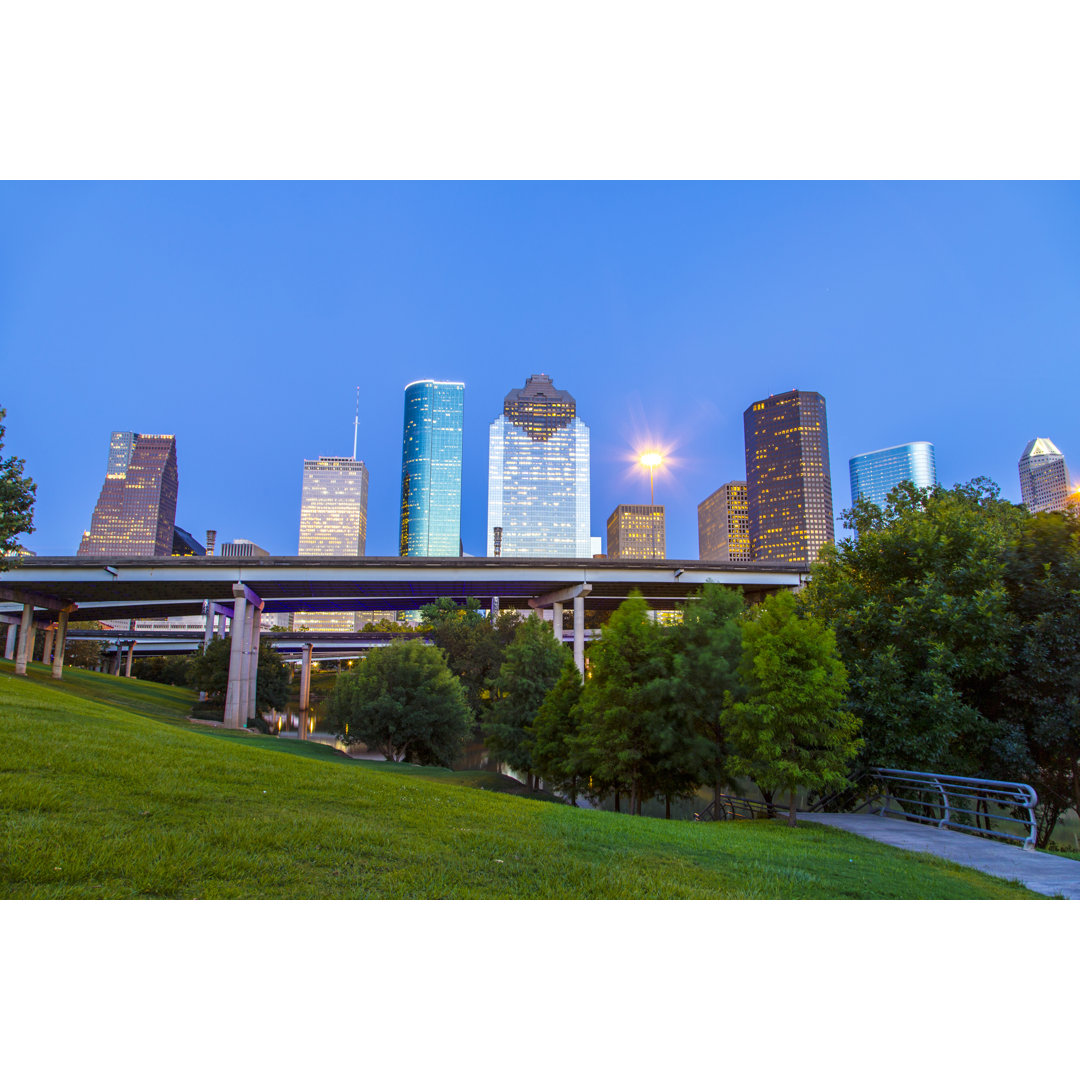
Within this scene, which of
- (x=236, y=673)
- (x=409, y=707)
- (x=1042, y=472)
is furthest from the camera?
(x=1042, y=472)

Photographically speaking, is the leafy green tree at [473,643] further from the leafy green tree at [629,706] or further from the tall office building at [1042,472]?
the tall office building at [1042,472]

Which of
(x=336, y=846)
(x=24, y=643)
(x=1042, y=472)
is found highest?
(x=1042, y=472)

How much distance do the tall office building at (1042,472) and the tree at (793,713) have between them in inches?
2439

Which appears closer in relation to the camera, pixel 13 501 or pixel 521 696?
pixel 13 501

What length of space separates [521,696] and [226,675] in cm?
3947

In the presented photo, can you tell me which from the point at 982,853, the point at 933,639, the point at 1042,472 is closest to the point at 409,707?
the point at 933,639

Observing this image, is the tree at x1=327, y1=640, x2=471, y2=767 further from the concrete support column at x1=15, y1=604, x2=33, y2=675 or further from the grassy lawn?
the concrete support column at x1=15, y1=604, x2=33, y2=675

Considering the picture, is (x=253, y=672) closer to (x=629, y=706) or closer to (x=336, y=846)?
(x=629, y=706)

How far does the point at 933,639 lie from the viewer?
16250 mm

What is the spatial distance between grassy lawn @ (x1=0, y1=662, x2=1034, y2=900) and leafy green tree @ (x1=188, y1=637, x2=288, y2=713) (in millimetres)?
49557

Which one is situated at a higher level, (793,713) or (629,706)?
(793,713)

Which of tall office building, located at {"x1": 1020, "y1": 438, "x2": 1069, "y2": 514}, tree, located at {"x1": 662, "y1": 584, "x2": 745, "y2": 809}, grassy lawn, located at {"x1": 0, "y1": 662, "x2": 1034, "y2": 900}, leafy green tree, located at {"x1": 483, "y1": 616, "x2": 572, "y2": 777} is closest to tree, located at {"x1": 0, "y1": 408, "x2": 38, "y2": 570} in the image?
grassy lawn, located at {"x1": 0, "y1": 662, "x2": 1034, "y2": 900}

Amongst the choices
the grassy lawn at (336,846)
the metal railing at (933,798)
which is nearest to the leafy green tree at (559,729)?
the metal railing at (933,798)

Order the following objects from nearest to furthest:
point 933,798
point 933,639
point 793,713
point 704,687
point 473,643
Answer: point 793,713 → point 933,798 → point 933,639 → point 704,687 → point 473,643
